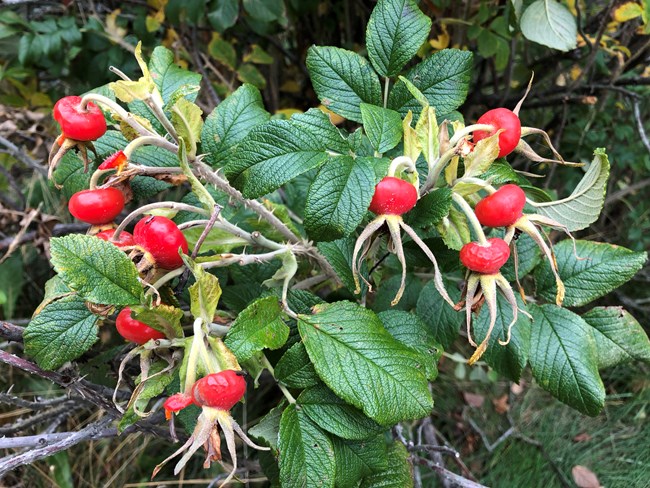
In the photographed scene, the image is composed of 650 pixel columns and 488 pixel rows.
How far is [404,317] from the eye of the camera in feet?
3.38

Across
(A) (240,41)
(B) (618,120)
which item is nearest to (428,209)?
(A) (240,41)

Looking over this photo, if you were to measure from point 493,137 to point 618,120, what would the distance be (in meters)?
1.66

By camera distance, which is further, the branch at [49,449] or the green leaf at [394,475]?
the green leaf at [394,475]

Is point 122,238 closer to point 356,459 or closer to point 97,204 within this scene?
point 97,204

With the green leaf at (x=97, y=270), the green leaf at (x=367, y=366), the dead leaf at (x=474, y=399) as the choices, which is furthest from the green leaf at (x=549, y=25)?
the dead leaf at (x=474, y=399)

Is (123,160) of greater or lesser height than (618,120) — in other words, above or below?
above

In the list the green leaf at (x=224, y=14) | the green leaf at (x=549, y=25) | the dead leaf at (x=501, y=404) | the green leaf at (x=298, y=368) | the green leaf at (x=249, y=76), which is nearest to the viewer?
the green leaf at (x=298, y=368)

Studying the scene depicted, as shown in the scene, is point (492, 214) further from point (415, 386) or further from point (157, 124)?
point (157, 124)

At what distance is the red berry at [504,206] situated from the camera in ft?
2.56

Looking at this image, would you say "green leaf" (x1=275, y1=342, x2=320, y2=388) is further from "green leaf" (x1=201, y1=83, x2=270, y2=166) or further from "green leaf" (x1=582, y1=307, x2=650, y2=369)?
"green leaf" (x1=582, y1=307, x2=650, y2=369)

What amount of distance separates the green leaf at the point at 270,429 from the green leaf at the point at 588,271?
0.57 meters

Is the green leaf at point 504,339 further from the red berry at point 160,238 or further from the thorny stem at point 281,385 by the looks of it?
the red berry at point 160,238

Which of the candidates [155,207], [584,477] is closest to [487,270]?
[155,207]

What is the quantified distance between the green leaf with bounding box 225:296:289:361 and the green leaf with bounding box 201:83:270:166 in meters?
0.33
